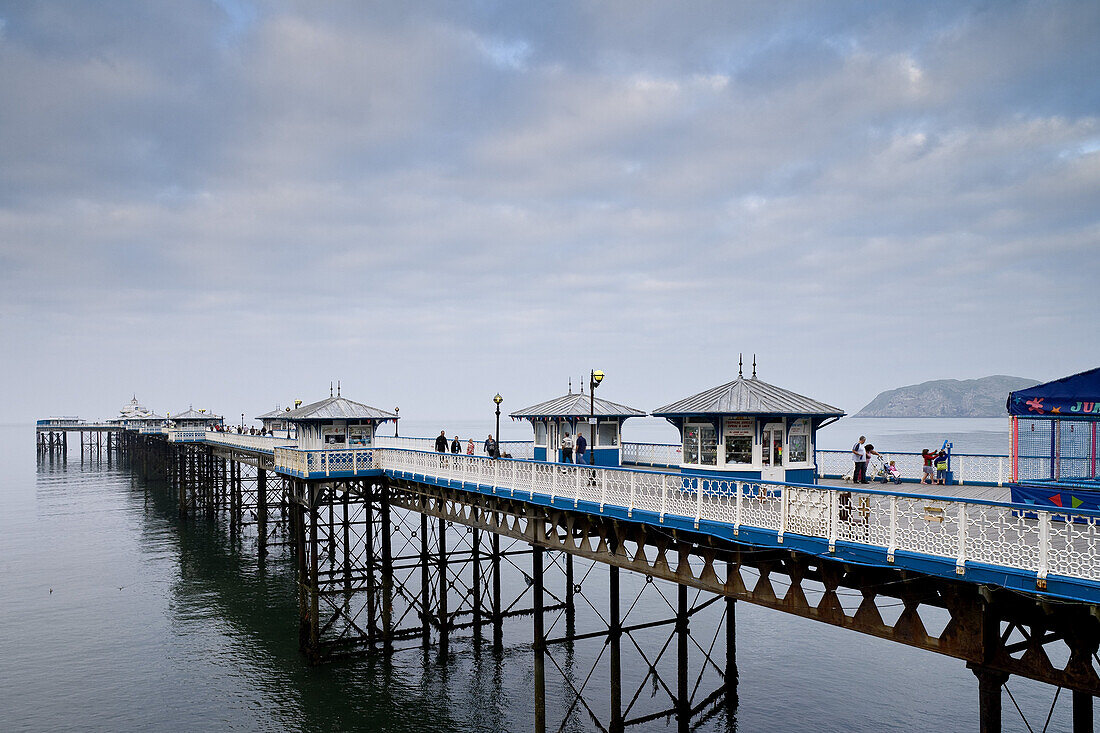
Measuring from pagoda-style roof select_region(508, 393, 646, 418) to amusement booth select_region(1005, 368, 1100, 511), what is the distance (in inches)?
441

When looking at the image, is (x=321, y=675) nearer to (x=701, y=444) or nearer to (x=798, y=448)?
(x=701, y=444)

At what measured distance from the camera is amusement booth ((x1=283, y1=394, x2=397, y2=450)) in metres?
29.3

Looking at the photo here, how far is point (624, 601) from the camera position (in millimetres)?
32375

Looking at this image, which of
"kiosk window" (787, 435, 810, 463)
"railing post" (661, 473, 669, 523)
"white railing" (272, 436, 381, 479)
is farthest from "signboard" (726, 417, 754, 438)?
"white railing" (272, 436, 381, 479)

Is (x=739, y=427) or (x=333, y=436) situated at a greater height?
(x=739, y=427)

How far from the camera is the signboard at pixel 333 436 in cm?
2958

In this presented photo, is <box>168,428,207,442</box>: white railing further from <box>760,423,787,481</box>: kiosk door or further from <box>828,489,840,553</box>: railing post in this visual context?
<box>828,489,840,553</box>: railing post

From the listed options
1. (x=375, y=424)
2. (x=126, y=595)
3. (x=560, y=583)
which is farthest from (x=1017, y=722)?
(x=126, y=595)

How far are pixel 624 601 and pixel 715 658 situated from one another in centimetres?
737

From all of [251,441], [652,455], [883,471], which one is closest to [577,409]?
[652,455]

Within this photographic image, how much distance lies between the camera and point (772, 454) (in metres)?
16.4

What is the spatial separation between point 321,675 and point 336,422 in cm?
954

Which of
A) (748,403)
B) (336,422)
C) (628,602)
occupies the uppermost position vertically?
(748,403)

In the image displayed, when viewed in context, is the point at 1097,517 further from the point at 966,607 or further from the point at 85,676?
the point at 85,676
